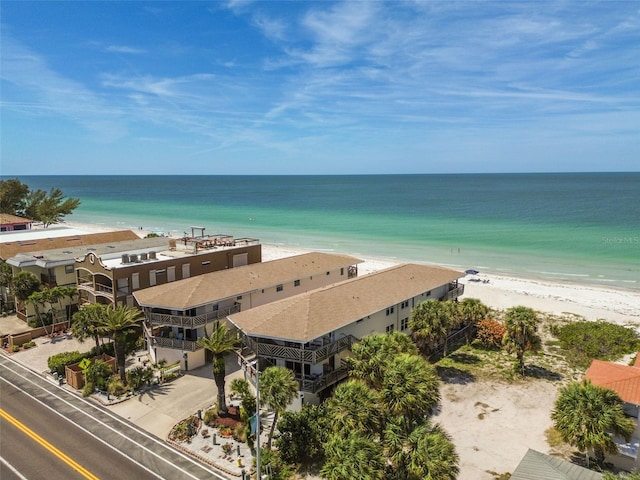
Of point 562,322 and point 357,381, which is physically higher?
point 357,381

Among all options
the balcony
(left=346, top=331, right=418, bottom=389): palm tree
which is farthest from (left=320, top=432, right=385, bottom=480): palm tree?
the balcony

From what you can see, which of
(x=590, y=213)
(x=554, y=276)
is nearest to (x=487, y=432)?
(x=554, y=276)

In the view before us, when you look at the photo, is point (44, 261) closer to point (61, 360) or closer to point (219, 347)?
point (61, 360)

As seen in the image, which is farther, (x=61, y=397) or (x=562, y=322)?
(x=562, y=322)

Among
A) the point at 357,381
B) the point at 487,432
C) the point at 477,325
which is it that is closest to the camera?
the point at 357,381

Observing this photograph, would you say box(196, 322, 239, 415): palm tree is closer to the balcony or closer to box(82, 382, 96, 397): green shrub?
box(82, 382, 96, 397): green shrub

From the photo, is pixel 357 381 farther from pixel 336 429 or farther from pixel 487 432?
pixel 487 432

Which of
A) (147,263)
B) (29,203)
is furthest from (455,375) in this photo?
(29,203)
